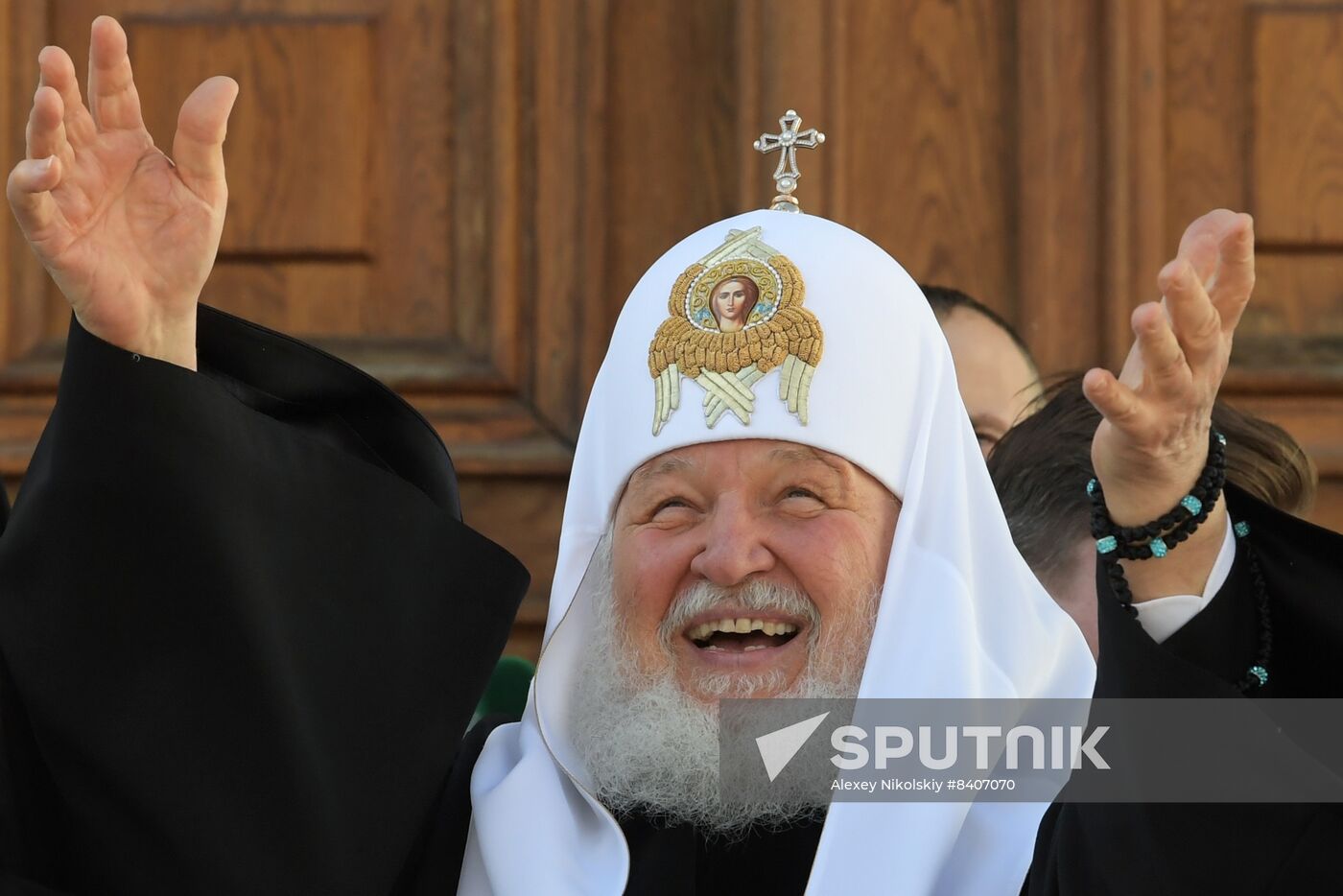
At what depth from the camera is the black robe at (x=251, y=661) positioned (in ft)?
8.62

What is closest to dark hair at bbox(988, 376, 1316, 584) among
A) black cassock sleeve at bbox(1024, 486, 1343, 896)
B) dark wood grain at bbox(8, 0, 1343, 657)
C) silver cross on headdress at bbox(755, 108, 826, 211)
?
silver cross on headdress at bbox(755, 108, 826, 211)

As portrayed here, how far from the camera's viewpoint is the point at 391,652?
10.4 feet

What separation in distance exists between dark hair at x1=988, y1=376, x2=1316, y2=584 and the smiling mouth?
72 cm

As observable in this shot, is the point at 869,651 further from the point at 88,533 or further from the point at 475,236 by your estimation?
the point at 475,236

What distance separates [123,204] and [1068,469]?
1.89m

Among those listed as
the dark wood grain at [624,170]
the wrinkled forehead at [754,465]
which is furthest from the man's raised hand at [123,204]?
the dark wood grain at [624,170]

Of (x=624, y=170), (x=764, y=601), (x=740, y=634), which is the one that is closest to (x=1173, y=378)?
(x=764, y=601)

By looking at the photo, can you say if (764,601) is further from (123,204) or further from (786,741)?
(123,204)

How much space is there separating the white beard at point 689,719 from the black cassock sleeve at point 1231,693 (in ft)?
2.19

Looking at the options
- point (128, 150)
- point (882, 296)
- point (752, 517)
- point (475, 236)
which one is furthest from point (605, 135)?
point (128, 150)

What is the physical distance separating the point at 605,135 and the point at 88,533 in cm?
276

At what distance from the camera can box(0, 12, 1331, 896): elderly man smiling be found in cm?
286

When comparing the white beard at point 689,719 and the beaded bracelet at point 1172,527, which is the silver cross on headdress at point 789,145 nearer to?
the white beard at point 689,719

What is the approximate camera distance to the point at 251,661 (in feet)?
9.60
